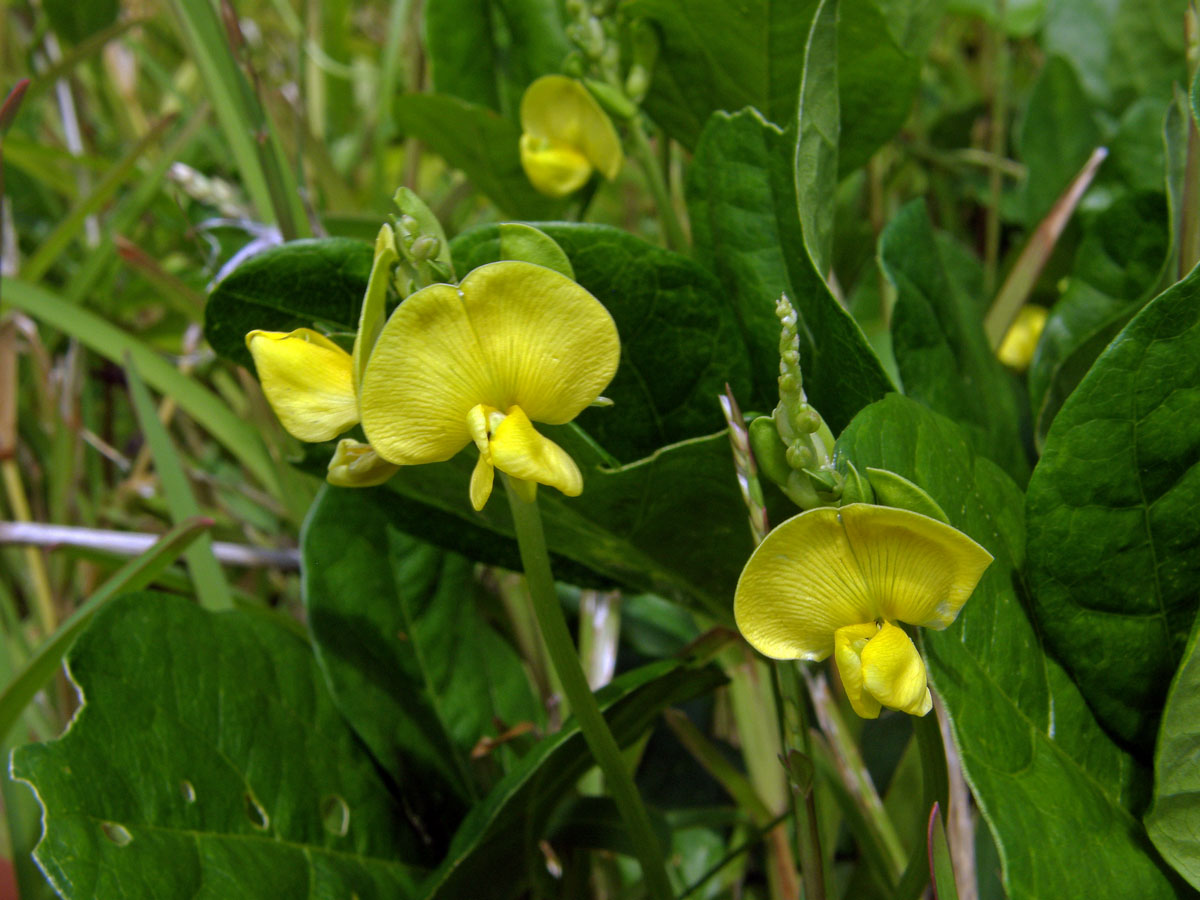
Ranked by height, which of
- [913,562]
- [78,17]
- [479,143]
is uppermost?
[78,17]

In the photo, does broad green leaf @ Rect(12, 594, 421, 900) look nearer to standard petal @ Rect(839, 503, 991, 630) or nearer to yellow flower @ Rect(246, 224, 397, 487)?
yellow flower @ Rect(246, 224, 397, 487)

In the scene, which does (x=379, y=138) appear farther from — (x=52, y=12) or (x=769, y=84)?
(x=769, y=84)

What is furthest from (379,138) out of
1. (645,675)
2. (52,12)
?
(645,675)

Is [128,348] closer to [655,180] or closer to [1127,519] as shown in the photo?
[655,180]

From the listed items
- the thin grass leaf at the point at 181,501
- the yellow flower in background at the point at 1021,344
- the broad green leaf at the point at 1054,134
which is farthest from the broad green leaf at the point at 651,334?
the broad green leaf at the point at 1054,134

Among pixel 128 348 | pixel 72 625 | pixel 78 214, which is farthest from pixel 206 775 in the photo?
pixel 78 214

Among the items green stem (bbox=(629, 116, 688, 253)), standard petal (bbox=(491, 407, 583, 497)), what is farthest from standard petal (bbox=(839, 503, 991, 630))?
green stem (bbox=(629, 116, 688, 253))
